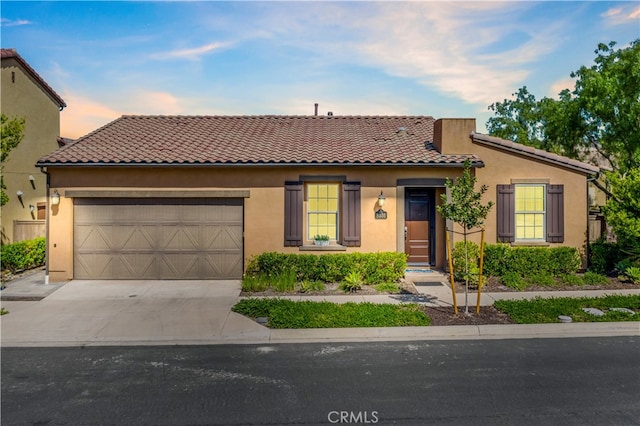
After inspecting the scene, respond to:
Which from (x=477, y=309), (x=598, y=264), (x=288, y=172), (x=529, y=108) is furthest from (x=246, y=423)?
(x=529, y=108)

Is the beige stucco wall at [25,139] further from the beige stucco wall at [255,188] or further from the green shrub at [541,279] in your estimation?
the green shrub at [541,279]

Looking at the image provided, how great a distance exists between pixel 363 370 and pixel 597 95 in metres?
14.0

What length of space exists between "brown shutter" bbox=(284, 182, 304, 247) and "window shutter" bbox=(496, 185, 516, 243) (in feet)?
18.6

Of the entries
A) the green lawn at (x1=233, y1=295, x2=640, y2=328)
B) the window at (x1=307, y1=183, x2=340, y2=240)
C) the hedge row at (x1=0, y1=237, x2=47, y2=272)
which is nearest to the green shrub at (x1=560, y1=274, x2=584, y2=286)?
the green lawn at (x1=233, y1=295, x2=640, y2=328)

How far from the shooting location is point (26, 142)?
1642 cm

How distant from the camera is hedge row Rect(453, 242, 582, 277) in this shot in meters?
11.5

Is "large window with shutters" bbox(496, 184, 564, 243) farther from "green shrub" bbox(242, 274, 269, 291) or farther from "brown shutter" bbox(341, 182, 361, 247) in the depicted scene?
"green shrub" bbox(242, 274, 269, 291)

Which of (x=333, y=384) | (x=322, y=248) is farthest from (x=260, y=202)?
(x=333, y=384)

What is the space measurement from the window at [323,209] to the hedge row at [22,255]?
8408 mm

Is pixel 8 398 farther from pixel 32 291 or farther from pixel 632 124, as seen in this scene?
pixel 632 124

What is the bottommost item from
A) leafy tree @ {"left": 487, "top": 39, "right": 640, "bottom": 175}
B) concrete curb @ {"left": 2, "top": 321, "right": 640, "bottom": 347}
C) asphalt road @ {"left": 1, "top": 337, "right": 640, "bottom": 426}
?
asphalt road @ {"left": 1, "top": 337, "right": 640, "bottom": 426}

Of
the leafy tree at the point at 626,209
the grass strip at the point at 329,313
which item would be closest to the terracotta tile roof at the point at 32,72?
the grass strip at the point at 329,313

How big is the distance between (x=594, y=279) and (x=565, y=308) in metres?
A: 3.16

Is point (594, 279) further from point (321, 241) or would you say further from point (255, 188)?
point (255, 188)
